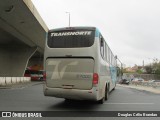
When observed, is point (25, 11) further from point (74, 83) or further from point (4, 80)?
point (74, 83)

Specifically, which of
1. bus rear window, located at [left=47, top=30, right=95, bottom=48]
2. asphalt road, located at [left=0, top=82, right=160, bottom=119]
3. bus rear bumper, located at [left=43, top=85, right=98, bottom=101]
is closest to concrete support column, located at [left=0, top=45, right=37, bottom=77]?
asphalt road, located at [left=0, top=82, right=160, bottom=119]

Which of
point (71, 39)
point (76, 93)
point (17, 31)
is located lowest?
point (76, 93)

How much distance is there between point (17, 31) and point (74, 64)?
2612cm

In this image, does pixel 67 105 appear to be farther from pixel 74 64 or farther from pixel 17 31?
pixel 17 31

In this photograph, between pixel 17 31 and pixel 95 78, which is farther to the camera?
pixel 17 31

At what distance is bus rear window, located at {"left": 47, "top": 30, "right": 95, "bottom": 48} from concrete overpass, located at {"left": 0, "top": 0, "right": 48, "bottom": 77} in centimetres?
1130

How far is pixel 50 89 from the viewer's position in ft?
43.3

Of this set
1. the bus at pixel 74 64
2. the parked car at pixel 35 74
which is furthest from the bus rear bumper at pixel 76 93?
the parked car at pixel 35 74

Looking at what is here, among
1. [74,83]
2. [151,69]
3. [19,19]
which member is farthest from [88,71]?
[151,69]

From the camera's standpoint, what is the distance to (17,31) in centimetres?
3772

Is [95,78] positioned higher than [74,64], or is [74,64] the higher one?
[74,64]

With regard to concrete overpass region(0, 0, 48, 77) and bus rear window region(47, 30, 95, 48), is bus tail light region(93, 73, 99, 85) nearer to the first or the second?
bus rear window region(47, 30, 95, 48)

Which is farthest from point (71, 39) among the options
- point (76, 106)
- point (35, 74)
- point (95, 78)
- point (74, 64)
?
point (35, 74)

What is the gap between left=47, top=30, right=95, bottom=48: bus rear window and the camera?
43.0ft
